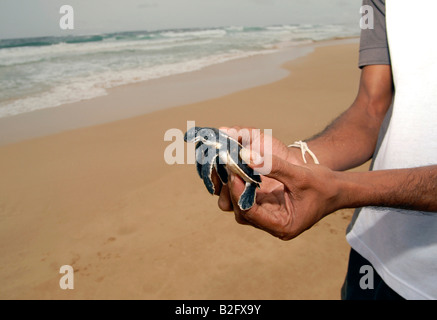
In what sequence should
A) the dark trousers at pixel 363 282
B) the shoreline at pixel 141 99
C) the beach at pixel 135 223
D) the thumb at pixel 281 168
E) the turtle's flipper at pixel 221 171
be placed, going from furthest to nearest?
the shoreline at pixel 141 99 → the beach at pixel 135 223 → the dark trousers at pixel 363 282 → the turtle's flipper at pixel 221 171 → the thumb at pixel 281 168

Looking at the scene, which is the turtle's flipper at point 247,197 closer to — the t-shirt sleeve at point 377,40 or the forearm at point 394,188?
the forearm at point 394,188

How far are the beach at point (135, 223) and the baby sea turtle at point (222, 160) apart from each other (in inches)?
59.8

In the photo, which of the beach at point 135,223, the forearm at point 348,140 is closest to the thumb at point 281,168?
the forearm at point 348,140

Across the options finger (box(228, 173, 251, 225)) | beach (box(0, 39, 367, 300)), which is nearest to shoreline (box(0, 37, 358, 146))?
beach (box(0, 39, 367, 300))

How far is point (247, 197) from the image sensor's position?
1.18m

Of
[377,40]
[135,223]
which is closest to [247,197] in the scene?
[377,40]

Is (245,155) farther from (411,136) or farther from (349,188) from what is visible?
(411,136)

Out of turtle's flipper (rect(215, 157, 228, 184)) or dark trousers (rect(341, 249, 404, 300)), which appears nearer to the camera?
turtle's flipper (rect(215, 157, 228, 184))

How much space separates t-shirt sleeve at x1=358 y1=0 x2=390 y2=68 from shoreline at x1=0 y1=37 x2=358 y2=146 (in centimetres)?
536

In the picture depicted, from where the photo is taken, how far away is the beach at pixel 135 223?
261 centimetres

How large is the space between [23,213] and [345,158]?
11.4ft

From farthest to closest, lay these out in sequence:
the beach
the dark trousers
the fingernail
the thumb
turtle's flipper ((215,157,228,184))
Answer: the beach
the dark trousers
turtle's flipper ((215,157,228,184))
the fingernail
the thumb

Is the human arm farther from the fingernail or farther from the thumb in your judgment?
the fingernail

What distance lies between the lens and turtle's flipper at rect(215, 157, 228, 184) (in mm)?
1300
